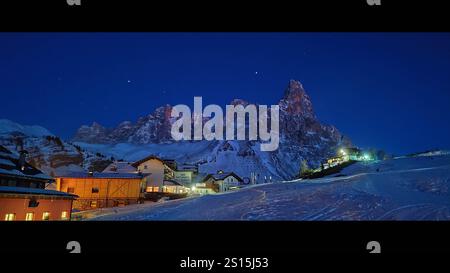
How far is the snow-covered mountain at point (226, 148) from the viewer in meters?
101

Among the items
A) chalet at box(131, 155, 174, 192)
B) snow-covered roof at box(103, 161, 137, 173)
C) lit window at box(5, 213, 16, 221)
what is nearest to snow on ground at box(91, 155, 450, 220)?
lit window at box(5, 213, 16, 221)

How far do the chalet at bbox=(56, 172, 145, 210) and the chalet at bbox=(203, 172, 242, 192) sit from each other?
47.7 feet

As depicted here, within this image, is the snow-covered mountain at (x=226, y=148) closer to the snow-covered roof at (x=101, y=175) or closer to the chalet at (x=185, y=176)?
the chalet at (x=185, y=176)

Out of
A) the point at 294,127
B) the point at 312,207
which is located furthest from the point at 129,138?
the point at 312,207

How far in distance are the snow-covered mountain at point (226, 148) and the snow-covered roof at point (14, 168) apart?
80280 mm

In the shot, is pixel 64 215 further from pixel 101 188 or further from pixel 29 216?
pixel 101 188

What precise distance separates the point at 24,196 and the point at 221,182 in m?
25.3

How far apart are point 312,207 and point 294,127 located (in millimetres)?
104259

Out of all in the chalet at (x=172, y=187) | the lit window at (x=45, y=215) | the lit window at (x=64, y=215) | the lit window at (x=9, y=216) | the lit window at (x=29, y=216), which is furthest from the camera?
the chalet at (x=172, y=187)

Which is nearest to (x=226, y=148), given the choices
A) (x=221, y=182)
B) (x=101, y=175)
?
(x=221, y=182)

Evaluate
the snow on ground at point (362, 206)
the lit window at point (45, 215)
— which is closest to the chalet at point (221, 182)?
the lit window at point (45, 215)

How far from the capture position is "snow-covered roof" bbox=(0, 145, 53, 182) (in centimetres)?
1088
